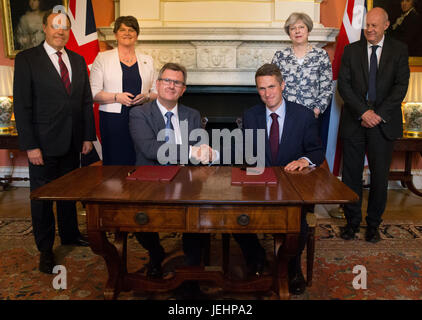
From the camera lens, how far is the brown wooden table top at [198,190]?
1.65m

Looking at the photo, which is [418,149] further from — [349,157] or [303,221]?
[303,221]

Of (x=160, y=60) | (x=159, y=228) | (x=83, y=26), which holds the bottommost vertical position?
(x=159, y=228)

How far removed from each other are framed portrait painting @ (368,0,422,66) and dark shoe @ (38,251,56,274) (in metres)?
4.27

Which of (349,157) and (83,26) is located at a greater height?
(83,26)

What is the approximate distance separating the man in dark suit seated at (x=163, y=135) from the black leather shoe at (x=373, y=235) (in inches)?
59.3

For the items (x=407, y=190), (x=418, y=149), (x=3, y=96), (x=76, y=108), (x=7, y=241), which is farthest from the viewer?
(x=407, y=190)

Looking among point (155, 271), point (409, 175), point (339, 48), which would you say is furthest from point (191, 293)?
point (409, 175)

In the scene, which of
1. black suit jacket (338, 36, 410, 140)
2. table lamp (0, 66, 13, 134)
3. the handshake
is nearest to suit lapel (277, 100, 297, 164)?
the handshake

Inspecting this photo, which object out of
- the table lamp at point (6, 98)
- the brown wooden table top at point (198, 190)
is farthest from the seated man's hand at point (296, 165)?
the table lamp at point (6, 98)

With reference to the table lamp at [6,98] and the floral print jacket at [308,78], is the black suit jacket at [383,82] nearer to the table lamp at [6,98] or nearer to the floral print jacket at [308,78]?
the floral print jacket at [308,78]

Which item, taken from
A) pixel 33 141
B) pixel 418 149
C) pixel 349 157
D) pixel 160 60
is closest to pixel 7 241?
pixel 33 141

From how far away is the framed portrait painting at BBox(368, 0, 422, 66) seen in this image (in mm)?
4434

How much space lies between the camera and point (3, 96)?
443 centimetres

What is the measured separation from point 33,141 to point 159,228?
52.0 inches
